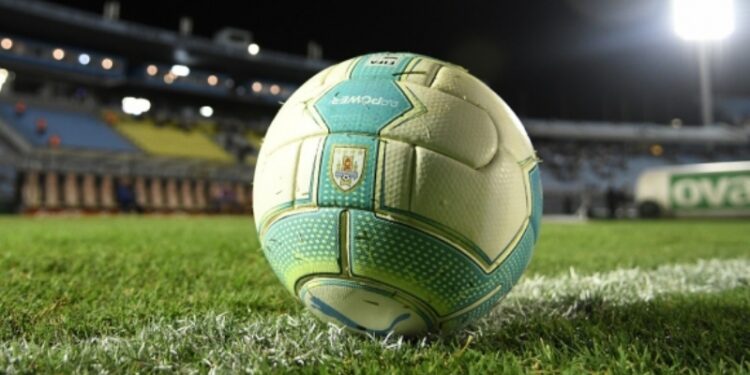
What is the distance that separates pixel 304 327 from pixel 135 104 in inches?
1235

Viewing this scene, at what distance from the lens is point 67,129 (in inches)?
893

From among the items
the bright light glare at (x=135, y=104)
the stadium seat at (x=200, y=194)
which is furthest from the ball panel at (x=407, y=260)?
the bright light glare at (x=135, y=104)

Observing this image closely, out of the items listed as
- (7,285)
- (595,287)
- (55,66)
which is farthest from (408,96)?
(55,66)

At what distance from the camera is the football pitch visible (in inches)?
57.9

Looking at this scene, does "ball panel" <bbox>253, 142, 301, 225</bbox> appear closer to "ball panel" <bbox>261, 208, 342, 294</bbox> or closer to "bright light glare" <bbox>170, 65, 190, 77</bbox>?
"ball panel" <bbox>261, 208, 342, 294</bbox>

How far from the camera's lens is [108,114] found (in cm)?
2562

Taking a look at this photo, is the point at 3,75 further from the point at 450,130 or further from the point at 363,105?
the point at 450,130

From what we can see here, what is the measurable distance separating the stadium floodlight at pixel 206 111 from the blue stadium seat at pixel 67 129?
814 centimetres

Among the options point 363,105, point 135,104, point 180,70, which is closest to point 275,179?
point 363,105

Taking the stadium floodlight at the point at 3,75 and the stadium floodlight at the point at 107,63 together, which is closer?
the stadium floodlight at the point at 3,75

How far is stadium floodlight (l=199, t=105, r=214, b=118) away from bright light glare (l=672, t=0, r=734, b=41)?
24168 millimetres

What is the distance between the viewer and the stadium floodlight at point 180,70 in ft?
100.0

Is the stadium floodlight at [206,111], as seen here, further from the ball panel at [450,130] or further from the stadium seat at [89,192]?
the ball panel at [450,130]

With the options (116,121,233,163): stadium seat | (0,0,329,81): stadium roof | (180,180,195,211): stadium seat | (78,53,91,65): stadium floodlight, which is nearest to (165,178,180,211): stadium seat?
(180,180,195,211): stadium seat
